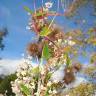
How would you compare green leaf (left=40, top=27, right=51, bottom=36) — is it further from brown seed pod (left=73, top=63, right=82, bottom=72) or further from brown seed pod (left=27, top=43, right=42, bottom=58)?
brown seed pod (left=73, top=63, right=82, bottom=72)

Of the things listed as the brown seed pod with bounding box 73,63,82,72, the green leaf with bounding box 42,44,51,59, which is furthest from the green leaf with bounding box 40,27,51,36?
the brown seed pod with bounding box 73,63,82,72

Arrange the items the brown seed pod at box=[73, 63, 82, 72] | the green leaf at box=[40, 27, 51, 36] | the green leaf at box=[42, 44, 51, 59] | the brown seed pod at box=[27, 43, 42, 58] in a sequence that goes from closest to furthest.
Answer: the green leaf at box=[40, 27, 51, 36], the green leaf at box=[42, 44, 51, 59], the brown seed pod at box=[27, 43, 42, 58], the brown seed pod at box=[73, 63, 82, 72]

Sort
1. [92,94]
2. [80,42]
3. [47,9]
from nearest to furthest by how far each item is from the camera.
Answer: [47,9]
[92,94]
[80,42]

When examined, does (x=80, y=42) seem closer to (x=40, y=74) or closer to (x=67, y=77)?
(x=67, y=77)

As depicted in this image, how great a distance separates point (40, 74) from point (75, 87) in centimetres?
1273

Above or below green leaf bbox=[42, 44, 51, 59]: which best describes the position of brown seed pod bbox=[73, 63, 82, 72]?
above

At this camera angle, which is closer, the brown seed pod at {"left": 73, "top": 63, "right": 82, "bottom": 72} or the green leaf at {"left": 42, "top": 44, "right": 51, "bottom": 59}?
the green leaf at {"left": 42, "top": 44, "right": 51, "bottom": 59}

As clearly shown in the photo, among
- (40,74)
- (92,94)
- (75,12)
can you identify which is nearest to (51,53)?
(40,74)

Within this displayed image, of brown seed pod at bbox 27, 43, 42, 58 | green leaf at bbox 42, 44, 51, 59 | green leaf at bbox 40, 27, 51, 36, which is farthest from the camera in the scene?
brown seed pod at bbox 27, 43, 42, 58

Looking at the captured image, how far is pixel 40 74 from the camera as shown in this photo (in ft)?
7.82

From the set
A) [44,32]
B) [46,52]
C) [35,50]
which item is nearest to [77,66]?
[35,50]

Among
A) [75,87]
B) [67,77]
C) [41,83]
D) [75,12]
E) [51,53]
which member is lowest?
[41,83]

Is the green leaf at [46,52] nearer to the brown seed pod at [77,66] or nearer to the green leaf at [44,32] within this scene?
the green leaf at [44,32]

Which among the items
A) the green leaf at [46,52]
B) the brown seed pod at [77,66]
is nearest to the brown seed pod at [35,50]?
the green leaf at [46,52]
